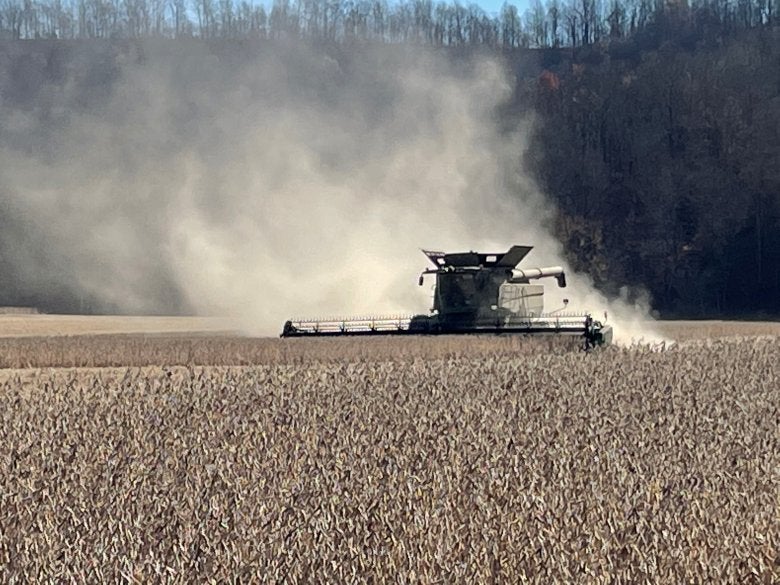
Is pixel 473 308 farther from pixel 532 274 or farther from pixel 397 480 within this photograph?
pixel 397 480

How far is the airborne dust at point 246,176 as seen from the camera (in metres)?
52.0

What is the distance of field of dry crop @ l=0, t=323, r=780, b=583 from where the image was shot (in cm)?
628

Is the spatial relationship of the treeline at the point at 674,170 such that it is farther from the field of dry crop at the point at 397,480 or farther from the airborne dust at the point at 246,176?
the field of dry crop at the point at 397,480

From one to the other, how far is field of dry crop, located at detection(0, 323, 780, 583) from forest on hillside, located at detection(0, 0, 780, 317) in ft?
186

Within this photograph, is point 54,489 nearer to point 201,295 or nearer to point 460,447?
point 460,447

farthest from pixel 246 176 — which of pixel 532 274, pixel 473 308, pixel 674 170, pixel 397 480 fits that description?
pixel 397 480

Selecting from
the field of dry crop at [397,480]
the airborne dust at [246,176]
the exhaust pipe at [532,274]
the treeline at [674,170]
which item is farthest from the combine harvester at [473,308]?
the treeline at [674,170]

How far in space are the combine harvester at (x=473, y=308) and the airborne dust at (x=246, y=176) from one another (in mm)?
15632

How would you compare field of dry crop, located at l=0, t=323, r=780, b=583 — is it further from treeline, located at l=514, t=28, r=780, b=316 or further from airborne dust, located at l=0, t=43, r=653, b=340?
treeline, located at l=514, t=28, r=780, b=316

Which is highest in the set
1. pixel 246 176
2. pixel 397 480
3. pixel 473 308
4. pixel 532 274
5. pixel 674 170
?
pixel 674 170

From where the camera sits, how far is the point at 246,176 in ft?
195

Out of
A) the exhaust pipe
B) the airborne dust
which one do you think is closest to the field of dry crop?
the exhaust pipe

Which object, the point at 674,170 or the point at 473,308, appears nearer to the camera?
the point at 473,308

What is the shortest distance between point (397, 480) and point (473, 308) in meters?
17.9
